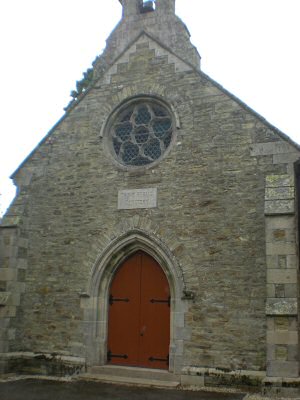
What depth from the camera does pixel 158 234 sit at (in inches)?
400

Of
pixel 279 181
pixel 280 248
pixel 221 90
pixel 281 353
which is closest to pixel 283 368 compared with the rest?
pixel 281 353

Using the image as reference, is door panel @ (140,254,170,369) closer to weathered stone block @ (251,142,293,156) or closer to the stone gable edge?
weathered stone block @ (251,142,293,156)

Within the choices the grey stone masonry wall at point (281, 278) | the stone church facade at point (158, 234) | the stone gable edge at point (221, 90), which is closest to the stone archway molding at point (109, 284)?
the stone church facade at point (158, 234)

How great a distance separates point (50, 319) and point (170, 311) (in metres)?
2.90

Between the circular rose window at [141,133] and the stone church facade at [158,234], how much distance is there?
3 cm

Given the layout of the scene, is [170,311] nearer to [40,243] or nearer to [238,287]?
[238,287]

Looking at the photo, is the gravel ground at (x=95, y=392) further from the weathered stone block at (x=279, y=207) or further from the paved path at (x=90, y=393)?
the weathered stone block at (x=279, y=207)

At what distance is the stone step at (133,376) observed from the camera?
9.22 m

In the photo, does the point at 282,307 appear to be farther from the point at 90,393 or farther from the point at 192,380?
the point at 90,393

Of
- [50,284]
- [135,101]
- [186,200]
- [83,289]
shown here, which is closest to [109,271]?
[83,289]

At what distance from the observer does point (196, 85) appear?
35.0ft

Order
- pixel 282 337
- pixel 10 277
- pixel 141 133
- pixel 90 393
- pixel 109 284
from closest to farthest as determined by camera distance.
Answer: pixel 282 337 → pixel 90 393 → pixel 109 284 → pixel 10 277 → pixel 141 133

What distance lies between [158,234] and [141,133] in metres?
2.68

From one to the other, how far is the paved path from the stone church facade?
2.44 feet
